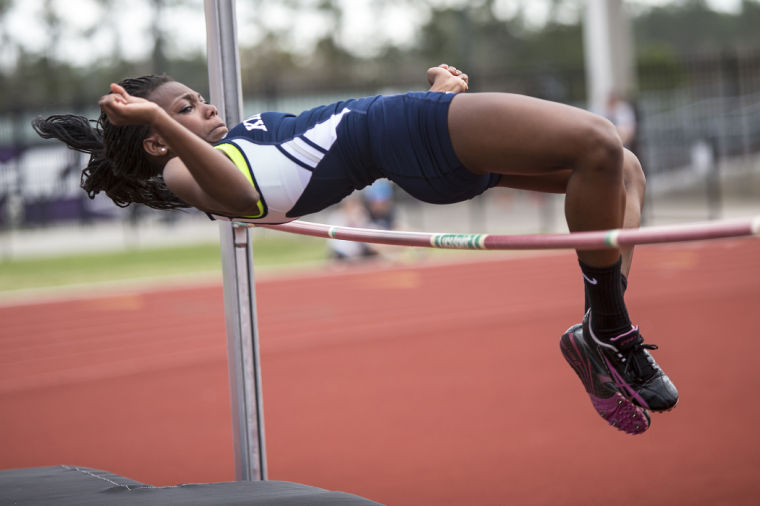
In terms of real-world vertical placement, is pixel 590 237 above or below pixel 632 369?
above

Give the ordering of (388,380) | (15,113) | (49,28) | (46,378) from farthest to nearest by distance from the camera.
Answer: (49,28), (15,113), (46,378), (388,380)

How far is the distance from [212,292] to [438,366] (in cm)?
323

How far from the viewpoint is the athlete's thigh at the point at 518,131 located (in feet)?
6.21

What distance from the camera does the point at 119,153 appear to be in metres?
2.23

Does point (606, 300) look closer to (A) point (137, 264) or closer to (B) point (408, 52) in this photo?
(A) point (137, 264)

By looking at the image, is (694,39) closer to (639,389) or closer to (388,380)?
(388,380)

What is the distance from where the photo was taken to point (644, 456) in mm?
3621

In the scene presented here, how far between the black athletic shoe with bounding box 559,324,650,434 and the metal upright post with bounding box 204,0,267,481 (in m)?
1.07

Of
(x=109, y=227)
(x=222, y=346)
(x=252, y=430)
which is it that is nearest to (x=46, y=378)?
(x=222, y=346)

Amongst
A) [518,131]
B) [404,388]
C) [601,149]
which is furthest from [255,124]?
[404,388]

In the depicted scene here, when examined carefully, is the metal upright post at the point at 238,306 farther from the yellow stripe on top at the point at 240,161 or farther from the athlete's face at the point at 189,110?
the yellow stripe on top at the point at 240,161

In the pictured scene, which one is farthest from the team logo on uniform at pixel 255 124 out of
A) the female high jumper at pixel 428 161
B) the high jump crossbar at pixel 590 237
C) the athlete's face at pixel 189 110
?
the high jump crossbar at pixel 590 237

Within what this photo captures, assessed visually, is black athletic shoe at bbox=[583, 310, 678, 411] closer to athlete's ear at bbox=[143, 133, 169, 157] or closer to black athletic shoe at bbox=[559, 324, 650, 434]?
black athletic shoe at bbox=[559, 324, 650, 434]

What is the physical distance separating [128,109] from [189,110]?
37cm
